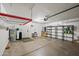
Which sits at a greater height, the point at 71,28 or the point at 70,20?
the point at 70,20

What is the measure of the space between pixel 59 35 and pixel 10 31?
18.0 ft

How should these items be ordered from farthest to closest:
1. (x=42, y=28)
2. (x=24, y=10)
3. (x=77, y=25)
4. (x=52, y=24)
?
(x=42, y=28), (x=52, y=24), (x=77, y=25), (x=24, y=10)

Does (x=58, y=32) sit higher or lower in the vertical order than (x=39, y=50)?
higher

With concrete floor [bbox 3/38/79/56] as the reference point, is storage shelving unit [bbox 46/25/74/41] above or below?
above

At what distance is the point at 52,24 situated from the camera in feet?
31.5

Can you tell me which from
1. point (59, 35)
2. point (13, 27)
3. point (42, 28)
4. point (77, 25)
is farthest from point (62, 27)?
point (13, 27)

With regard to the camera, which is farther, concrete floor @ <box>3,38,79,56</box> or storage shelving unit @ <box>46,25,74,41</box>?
storage shelving unit @ <box>46,25,74,41</box>

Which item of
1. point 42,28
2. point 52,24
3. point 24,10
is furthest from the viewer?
point 42,28

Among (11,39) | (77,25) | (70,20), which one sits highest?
(70,20)

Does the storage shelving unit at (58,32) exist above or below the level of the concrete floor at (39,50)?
above

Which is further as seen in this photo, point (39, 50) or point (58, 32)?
point (58, 32)

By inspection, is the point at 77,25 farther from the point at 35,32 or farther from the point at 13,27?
the point at 13,27

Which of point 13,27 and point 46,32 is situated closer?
point 13,27

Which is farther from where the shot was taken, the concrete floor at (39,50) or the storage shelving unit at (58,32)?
the storage shelving unit at (58,32)
